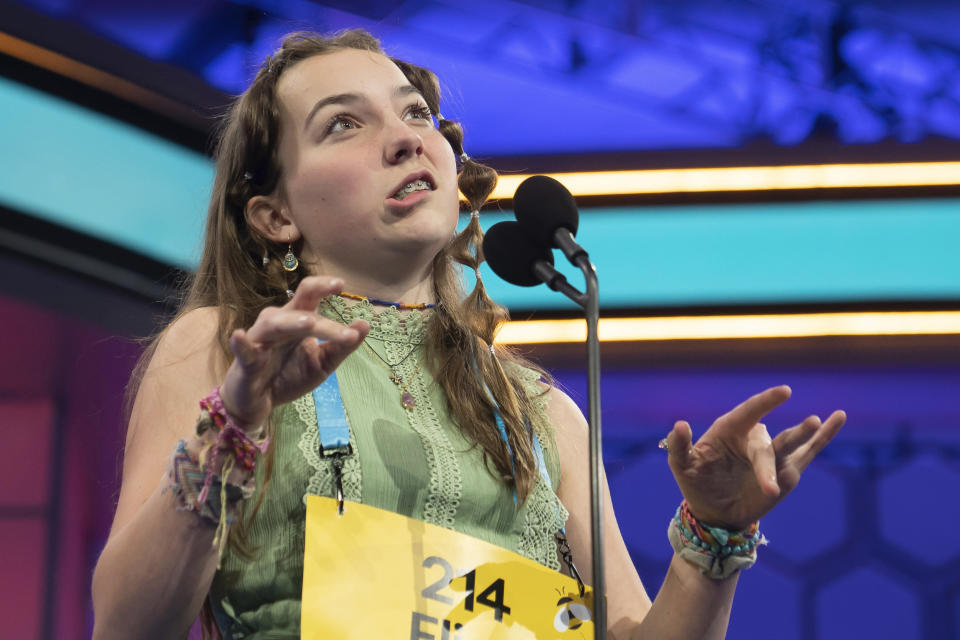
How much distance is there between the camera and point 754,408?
4.17 feet

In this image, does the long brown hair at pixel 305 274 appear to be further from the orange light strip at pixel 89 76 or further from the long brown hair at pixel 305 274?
the orange light strip at pixel 89 76

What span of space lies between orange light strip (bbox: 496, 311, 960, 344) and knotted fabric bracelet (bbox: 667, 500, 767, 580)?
1.35m

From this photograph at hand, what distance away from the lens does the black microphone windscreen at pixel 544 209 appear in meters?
1.24

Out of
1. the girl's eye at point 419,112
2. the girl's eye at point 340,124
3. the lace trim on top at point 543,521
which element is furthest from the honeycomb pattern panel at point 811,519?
the girl's eye at point 340,124

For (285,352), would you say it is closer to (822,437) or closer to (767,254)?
(822,437)

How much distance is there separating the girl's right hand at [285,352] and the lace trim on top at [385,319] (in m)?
0.49

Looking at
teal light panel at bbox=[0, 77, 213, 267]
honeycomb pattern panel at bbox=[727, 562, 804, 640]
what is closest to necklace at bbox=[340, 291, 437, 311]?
teal light panel at bbox=[0, 77, 213, 267]

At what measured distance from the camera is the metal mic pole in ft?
3.64

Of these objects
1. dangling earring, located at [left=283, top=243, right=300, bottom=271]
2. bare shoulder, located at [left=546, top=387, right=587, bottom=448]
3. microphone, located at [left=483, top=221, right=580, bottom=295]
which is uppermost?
dangling earring, located at [left=283, top=243, right=300, bottom=271]

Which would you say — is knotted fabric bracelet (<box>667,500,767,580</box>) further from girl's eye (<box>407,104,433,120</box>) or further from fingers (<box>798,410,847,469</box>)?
girl's eye (<box>407,104,433,120</box>)

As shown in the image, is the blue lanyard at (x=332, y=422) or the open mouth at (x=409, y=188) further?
the open mouth at (x=409, y=188)

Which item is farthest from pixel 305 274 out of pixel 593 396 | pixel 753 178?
pixel 753 178

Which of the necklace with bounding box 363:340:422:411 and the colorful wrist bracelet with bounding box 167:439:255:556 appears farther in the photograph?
the necklace with bounding box 363:340:422:411

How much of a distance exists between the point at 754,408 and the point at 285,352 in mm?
535
